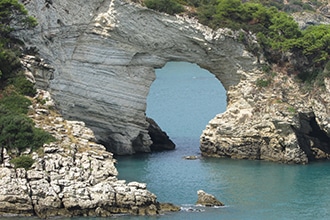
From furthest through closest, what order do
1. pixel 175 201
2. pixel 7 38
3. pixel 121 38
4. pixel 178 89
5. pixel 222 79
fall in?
pixel 178 89 < pixel 222 79 < pixel 121 38 < pixel 7 38 < pixel 175 201

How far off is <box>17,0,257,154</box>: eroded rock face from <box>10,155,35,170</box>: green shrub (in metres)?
12.9

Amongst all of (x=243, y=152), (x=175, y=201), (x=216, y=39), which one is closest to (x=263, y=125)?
(x=243, y=152)

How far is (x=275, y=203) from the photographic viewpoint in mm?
51125

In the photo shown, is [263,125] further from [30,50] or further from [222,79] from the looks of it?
[30,50]

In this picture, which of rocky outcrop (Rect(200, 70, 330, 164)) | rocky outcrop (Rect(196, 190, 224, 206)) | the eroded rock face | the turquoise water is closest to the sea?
the turquoise water

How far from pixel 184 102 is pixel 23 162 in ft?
182

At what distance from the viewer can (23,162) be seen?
47000mm

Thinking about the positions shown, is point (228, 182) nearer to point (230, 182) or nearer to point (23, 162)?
point (230, 182)

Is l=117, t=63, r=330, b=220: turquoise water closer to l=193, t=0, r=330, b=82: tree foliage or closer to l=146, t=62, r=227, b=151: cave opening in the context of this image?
l=146, t=62, r=227, b=151: cave opening

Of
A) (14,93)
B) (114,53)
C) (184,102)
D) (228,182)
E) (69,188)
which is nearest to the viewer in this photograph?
(69,188)

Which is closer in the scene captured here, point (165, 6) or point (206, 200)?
point (206, 200)

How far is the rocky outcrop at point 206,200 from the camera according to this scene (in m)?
49.5

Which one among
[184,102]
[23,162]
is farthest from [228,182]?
[184,102]

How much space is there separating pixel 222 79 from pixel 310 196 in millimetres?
16271
